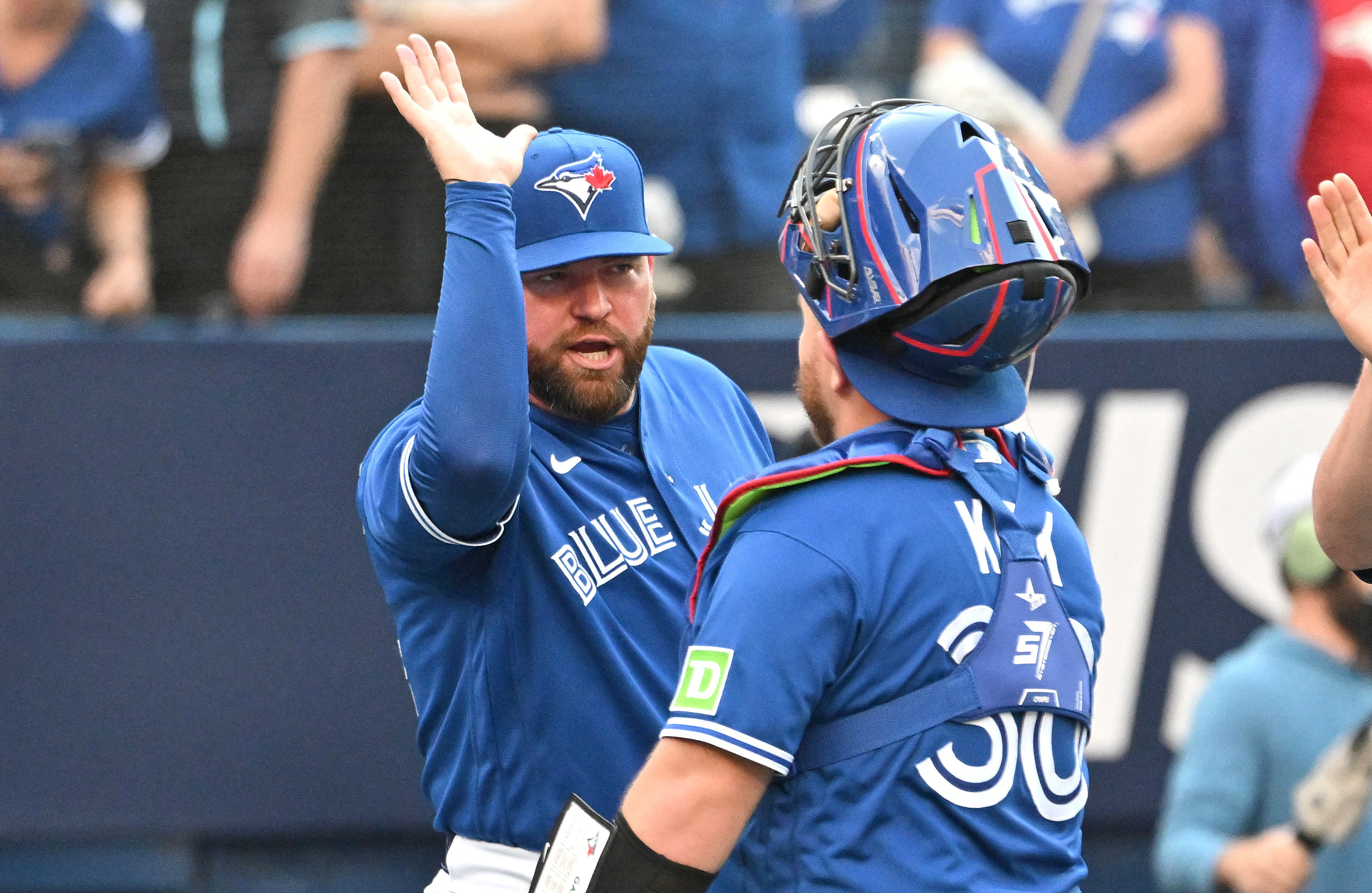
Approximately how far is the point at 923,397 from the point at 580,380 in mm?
737

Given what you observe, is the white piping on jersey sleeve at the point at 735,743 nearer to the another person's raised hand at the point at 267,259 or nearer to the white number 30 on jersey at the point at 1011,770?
the white number 30 on jersey at the point at 1011,770

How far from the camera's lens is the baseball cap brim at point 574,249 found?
8.09ft

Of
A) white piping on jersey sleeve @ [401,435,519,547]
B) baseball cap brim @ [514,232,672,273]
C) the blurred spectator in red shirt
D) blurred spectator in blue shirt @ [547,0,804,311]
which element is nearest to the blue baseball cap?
baseball cap brim @ [514,232,672,273]

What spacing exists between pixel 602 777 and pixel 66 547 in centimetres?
286

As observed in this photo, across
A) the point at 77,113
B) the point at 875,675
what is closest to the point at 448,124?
the point at 875,675

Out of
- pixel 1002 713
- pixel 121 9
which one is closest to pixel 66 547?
pixel 121 9

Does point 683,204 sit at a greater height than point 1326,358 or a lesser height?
greater

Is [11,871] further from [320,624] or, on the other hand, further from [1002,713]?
[1002,713]

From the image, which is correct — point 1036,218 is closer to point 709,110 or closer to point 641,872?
point 641,872

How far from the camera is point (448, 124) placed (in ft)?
7.40

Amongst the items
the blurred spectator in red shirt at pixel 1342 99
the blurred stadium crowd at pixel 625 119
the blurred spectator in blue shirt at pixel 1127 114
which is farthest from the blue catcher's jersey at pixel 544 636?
the blurred spectator in red shirt at pixel 1342 99

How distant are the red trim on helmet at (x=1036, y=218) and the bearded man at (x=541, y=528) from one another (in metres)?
0.68

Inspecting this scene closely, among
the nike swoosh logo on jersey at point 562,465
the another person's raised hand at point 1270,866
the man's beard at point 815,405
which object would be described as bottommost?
the another person's raised hand at point 1270,866

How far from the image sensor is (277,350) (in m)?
4.84
